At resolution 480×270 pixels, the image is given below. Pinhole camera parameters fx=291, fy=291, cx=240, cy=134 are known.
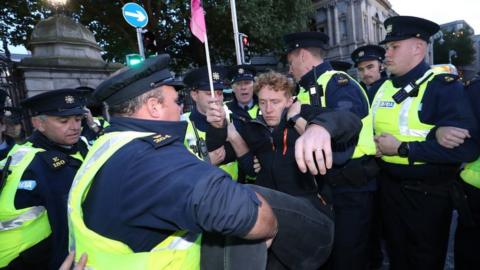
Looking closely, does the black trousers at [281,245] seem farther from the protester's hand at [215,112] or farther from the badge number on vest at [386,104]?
the badge number on vest at [386,104]

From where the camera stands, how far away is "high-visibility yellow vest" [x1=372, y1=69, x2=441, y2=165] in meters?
2.68

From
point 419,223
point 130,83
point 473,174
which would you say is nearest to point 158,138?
point 130,83

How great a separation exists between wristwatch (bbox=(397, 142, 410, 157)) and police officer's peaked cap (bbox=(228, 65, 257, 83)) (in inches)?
112

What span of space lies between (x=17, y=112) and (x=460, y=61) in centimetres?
6564

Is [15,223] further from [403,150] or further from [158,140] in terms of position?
[403,150]

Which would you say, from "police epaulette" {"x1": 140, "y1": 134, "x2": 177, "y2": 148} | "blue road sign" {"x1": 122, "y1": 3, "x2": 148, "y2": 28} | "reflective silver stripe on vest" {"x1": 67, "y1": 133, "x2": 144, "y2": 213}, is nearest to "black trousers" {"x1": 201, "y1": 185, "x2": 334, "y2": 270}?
"police epaulette" {"x1": 140, "y1": 134, "x2": 177, "y2": 148}

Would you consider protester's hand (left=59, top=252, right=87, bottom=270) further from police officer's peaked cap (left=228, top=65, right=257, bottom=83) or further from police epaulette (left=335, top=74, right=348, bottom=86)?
police officer's peaked cap (left=228, top=65, right=257, bottom=83)

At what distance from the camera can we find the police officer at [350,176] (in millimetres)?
2631

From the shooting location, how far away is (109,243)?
1217 millimetres

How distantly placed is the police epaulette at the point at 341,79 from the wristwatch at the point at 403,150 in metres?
0.76

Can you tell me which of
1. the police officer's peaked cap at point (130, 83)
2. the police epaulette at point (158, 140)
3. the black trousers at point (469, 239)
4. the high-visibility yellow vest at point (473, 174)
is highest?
the police officer's peaked cap at point (130, 83)

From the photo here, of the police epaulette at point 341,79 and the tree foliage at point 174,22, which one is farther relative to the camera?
the tree foliage at point 174,22

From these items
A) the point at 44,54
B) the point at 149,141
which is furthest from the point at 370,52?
the point at 44,54

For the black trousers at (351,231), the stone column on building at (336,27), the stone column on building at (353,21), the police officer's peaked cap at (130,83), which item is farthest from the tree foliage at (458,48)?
the police officer's peaked cap at (130,83)
